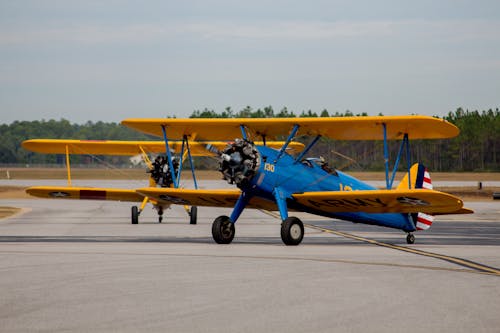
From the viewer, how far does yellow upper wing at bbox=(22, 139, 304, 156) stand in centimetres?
2273

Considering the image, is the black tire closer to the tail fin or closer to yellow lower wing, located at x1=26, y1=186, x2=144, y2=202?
yellow lower wing, located at x1=26, y1=186, x2=144, y2=202

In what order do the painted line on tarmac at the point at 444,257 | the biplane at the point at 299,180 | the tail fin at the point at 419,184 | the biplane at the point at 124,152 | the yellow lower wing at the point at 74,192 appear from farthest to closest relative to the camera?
the biplane at the point at 124,152 → the yellow lower wing at the point at 74,192 → the tail fin at the point at 419,184 → the biplane at the point at 299,180 → the painted line on tarmac at the point at 444,257

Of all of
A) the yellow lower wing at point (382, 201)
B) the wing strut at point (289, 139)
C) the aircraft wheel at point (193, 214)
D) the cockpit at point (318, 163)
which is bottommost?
the aircraft wheel at point (193, 214)

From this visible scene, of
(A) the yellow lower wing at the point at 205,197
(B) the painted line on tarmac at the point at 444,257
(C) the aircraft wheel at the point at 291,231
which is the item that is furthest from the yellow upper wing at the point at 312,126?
(B) the painted line on tarmac at the point at 444,257

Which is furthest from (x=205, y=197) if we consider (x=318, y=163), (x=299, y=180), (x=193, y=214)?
(x=193, y=214)

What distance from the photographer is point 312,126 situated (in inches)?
700

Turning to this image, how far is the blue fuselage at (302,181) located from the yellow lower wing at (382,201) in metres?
0.30

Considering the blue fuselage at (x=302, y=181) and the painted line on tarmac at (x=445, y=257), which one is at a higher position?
the blue fuselage at (x=302, y=181)

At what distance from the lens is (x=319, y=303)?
834cm

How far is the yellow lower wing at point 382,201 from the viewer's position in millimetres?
16219

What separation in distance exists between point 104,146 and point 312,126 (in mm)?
8830

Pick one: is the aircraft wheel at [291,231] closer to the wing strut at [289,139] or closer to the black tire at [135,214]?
the wing strut at [289,139]

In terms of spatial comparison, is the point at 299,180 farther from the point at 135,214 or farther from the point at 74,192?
the point at 135,214

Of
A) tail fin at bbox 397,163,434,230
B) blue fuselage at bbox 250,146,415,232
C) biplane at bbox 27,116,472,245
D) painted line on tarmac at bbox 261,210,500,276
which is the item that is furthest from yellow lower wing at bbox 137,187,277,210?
tail fin at bbox 397,163,434,230
